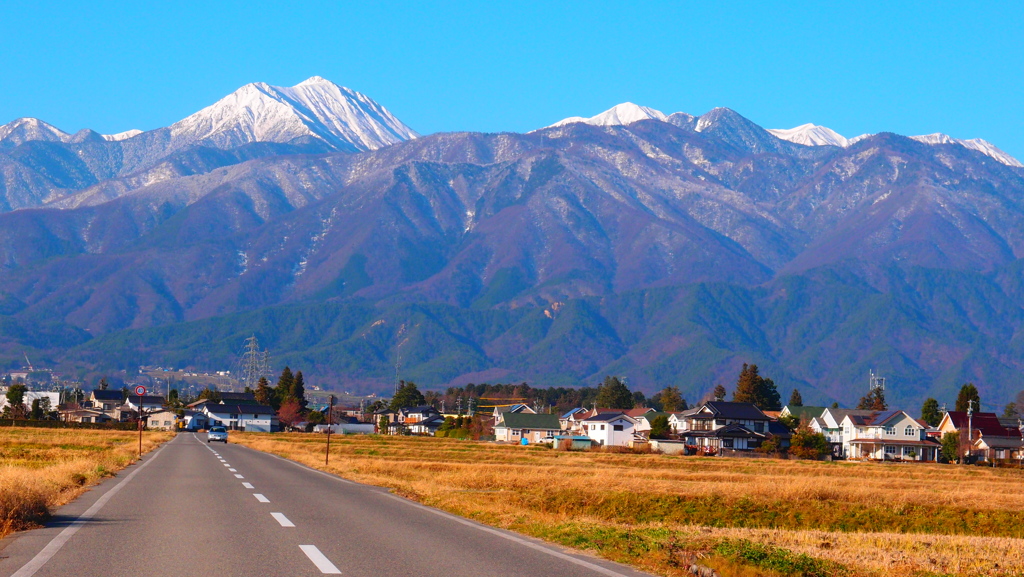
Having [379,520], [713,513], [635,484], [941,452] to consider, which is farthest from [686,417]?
[379,520]

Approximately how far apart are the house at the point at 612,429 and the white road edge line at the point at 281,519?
107265 mm

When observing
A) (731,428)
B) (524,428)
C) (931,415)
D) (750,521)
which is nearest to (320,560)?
(750,521)

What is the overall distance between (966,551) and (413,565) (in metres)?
10.0

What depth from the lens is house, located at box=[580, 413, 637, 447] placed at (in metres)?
128

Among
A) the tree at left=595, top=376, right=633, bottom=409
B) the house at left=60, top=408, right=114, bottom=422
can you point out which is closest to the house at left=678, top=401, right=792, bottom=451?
the tree at left=595, top=376, right=633, bottom=409

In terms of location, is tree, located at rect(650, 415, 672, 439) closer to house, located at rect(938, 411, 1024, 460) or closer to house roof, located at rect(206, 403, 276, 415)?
house, located at rect(938, 411, 1024, 460)

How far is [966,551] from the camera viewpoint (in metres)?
18.6

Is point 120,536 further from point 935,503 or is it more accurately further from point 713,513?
point 935,503

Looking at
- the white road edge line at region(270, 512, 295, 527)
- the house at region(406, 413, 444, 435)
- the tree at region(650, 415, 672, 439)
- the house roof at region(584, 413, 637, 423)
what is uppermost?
the white road edge line at region(270, 512, 295, 527)

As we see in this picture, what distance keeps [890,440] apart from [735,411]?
1646cm

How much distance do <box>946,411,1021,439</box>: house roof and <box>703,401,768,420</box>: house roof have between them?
20949 mm

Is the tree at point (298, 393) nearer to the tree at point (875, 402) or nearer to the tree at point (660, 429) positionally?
the tree at point (660, 429)

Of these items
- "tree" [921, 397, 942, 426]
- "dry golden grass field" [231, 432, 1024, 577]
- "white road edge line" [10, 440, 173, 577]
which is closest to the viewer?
"white road edge line" [10, 440, 173, 577]

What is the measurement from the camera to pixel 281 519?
19.6 meters
